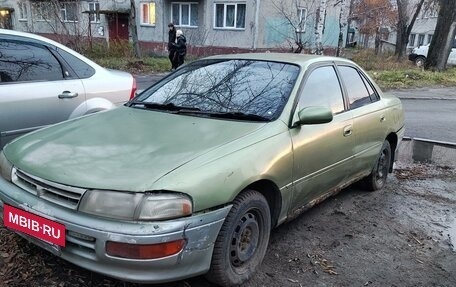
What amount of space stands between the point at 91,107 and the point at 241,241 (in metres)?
2.54

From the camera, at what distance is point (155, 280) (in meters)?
2.44

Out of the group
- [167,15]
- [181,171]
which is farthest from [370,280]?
[167,15]

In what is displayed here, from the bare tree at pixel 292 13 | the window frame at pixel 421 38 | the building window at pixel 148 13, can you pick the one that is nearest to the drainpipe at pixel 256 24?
the bare tree at pixel 292 13

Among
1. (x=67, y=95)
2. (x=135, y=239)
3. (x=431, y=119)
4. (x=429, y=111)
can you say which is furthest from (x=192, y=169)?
(x=429, y=111)

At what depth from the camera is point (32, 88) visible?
14.0 feet

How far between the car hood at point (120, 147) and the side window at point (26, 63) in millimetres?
1212

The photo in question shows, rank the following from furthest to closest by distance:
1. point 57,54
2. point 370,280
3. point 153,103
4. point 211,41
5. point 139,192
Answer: point 211,41 < point 57,54 < point 153,103 < point 370,280 < point 139,192

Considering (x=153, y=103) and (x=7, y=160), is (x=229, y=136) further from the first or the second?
(x=7, y=160)

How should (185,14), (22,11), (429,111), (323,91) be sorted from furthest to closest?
(22,11), (185,14), (429,111), (323,91)

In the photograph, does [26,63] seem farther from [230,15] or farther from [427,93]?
[230,15]

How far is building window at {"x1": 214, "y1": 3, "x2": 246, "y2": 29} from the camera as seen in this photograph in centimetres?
2302

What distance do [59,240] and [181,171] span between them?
2.58ft

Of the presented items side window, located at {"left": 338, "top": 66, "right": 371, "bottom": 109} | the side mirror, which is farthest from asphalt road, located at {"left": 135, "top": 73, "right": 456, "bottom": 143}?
the side mirror

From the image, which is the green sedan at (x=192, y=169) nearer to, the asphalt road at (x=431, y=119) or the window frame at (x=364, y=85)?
the window frame at (x=364, y=85)
